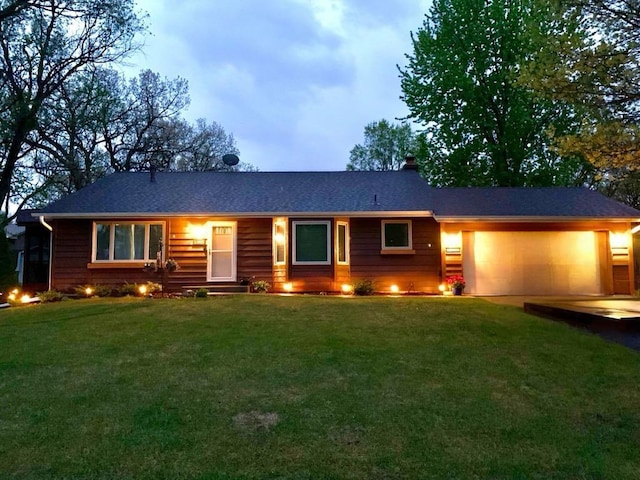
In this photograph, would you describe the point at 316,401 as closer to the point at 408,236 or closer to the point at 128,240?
the point at 408,236

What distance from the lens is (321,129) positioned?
5091 cm

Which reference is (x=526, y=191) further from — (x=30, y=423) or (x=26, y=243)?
(x=26, y=243)

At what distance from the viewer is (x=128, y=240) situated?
1293cm

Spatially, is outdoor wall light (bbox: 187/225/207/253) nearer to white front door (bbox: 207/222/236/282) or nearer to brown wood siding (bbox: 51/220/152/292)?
→ white front door (bbox: 207/222/236/282)

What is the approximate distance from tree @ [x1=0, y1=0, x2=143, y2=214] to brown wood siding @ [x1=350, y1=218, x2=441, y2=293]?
37.9 ft

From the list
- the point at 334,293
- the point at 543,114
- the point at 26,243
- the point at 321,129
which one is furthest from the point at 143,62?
the point at 321,129

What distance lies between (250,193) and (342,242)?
136 inches

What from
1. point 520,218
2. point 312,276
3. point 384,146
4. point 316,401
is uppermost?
point 384,146

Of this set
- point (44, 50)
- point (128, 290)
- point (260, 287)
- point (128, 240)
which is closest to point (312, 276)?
point (260, 287)

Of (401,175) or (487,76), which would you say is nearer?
(401,175)

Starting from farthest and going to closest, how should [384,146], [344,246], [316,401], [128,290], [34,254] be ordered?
[384,146]
[34,254]
[344,246]
[128,290]
[316,401]

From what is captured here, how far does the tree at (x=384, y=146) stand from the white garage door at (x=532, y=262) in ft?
85.8

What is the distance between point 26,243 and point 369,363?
1282 centimetres

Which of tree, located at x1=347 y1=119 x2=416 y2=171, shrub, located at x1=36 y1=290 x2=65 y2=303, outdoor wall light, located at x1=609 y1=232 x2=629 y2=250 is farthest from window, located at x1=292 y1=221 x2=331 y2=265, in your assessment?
tree, located at x1=347 y1=119 x2=416 y2=171
